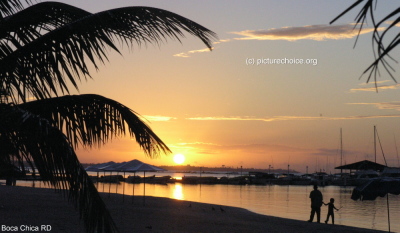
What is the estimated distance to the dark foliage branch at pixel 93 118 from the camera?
276 inches

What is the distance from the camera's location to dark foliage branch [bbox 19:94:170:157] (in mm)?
7004

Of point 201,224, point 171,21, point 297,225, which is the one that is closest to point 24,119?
point 171,21

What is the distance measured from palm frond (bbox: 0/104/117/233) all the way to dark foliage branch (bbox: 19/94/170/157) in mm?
1209

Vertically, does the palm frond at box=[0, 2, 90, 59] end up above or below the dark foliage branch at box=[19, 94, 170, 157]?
above

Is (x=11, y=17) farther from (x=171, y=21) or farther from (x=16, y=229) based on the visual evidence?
(x=16, y=229)

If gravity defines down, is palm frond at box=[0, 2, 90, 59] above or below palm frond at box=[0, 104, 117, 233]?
above

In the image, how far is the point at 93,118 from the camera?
283 inches

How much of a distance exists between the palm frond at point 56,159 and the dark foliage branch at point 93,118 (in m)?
1.21

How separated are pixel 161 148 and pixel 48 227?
30.8 ft

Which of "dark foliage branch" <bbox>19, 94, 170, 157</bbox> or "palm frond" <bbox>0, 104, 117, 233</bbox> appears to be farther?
"dark foliage branch" <bbox>19, 94, 170, 157</bbox>

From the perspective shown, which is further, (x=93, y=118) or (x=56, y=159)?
(x=93, y=118)

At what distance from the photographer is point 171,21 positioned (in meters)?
6.88

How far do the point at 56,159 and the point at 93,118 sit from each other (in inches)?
67.2

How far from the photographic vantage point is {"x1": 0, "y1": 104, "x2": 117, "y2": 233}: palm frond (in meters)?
5.38
